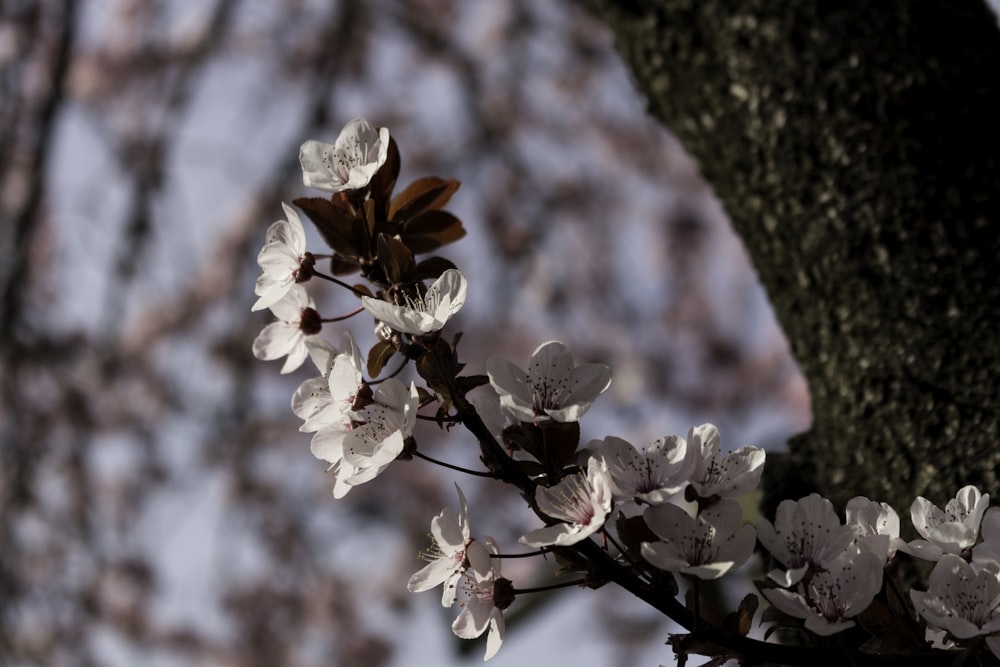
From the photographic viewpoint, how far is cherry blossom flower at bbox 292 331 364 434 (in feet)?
2.03

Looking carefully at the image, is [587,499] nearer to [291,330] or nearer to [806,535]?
[806,535]

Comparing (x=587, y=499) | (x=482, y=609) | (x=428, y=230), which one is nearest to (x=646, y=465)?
(x=587, y=499)

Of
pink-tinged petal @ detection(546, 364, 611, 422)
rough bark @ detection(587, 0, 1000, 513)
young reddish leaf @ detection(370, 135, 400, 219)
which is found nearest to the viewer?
pink-tinged petal @ detection(546, 364, 611, 422)

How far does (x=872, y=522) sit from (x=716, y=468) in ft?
0.41

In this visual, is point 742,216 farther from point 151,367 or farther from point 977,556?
point 151,367

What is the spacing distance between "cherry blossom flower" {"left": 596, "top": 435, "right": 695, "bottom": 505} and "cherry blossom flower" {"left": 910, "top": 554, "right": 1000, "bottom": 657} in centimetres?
15

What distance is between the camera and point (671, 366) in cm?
575

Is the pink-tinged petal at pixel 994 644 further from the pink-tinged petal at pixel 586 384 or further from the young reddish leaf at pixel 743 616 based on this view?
the pink-tinged petal at pixel 586 384

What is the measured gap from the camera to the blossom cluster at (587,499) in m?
0.55

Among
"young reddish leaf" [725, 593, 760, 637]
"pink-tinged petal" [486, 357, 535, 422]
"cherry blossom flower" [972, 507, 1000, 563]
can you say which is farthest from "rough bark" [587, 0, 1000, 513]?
"pink-tinged petal" [486, 357, 535, 422]

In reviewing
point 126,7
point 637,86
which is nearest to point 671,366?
point 126,7

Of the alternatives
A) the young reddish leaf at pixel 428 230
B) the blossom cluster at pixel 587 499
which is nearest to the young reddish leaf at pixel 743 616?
the blossom cluster at pixel 587 499

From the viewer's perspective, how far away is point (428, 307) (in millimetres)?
638

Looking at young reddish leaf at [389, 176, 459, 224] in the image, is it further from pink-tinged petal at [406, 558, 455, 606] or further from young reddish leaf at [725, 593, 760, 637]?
young reddish leaf at [725, 593, 760, 637]
